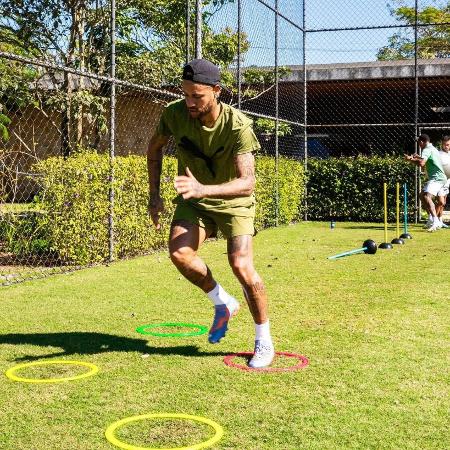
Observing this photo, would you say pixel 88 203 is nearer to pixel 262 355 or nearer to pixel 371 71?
pixel 262 355

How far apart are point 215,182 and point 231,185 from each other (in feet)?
1.61

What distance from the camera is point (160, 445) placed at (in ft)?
11.9

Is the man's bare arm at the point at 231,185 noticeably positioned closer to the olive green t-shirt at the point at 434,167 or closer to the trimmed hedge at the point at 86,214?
the trimmed hedge at the point at 86,214

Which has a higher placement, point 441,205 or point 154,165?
point 154,165

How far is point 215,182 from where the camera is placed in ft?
17.5

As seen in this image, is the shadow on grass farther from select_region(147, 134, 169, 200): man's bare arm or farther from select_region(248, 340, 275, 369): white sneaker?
select_region(147, 134, 169, 200): man's bare arm

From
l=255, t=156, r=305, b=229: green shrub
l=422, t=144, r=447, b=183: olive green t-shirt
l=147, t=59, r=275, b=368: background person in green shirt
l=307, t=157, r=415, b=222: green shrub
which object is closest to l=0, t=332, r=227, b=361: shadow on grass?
l=147, t=59, r=275, b=368: background person in green shirt

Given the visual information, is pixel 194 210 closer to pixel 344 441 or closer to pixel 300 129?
pixel 344 441

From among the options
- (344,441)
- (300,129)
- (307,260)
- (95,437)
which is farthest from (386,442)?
(300,129)

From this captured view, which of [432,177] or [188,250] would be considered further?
[432,177]

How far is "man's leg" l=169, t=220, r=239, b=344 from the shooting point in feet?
17.1

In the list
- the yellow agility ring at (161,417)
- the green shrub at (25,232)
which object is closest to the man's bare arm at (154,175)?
the yellow agility ring at (161,417)

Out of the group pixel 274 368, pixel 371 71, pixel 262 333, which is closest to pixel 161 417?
pixel 274 368

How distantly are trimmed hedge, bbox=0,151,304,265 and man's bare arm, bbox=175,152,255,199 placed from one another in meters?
5.24
